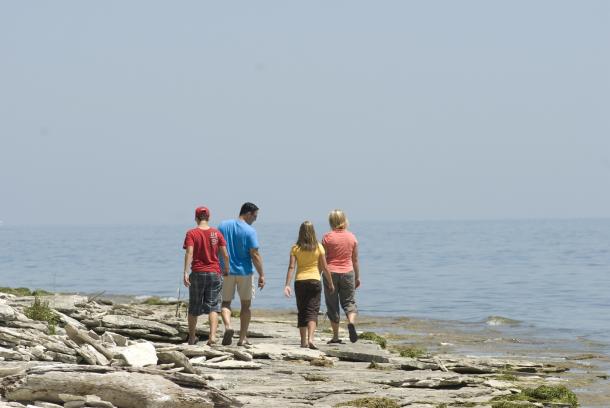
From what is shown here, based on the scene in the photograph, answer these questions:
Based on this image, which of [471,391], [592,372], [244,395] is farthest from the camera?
[592,372]

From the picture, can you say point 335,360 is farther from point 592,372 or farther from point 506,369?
point 592,372

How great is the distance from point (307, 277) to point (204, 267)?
1.81m

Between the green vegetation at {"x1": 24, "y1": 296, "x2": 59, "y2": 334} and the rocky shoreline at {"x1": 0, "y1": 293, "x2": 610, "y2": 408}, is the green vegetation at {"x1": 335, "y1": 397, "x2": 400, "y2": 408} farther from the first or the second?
the green vegetation at {"x1": 24, "y1": 296, "x2": 59, "y2": 334}

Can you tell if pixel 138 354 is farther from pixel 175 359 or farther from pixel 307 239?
pixel 307 239

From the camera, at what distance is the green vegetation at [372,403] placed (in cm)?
1150

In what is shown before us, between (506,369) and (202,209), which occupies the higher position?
(202,209)

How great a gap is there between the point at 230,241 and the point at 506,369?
4.31 meters

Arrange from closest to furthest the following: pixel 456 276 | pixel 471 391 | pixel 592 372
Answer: pixel 471 391 → pixel 592 372 → pixel 456 276

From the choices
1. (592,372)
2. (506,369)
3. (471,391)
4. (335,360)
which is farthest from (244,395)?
(592,372)

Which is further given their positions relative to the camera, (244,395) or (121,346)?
(121,346)

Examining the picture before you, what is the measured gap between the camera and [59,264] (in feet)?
213

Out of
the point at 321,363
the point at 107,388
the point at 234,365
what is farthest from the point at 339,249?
the point at 107,388

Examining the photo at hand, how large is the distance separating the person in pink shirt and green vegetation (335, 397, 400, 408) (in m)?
5.61

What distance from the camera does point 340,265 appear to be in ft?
57.4
